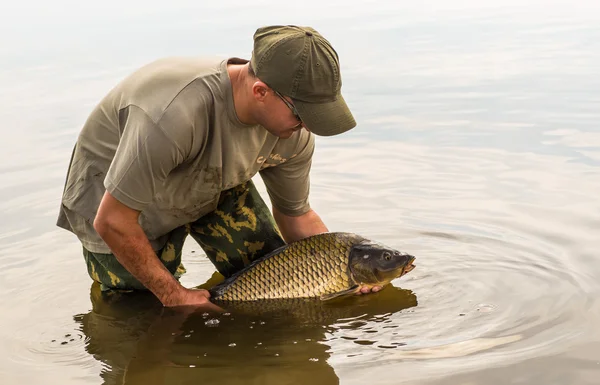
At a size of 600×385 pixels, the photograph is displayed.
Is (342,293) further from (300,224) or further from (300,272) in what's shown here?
(300,224)

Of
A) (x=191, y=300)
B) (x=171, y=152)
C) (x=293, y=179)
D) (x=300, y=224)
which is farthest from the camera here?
(x=300, y=224)

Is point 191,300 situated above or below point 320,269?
below

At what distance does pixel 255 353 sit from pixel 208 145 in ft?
3.20

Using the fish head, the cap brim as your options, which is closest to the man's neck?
the cap brim

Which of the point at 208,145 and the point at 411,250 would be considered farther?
the point at 411,250

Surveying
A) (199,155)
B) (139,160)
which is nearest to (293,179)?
(199,155)

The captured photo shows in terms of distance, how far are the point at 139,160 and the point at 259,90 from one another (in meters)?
0.60

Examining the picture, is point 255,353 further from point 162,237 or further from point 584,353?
point 584,353

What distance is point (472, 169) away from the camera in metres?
7.06

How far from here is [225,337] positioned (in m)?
4.32

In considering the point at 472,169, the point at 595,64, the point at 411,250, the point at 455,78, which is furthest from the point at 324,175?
the point at 595,64

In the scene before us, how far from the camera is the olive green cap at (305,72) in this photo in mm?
3820

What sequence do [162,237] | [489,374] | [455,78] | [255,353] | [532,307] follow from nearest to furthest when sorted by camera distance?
[489,374], [255,353], [532,307], [162,237], [455,78]

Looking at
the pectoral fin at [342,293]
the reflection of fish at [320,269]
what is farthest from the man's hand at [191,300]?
the pectoral fin at [342,293]
